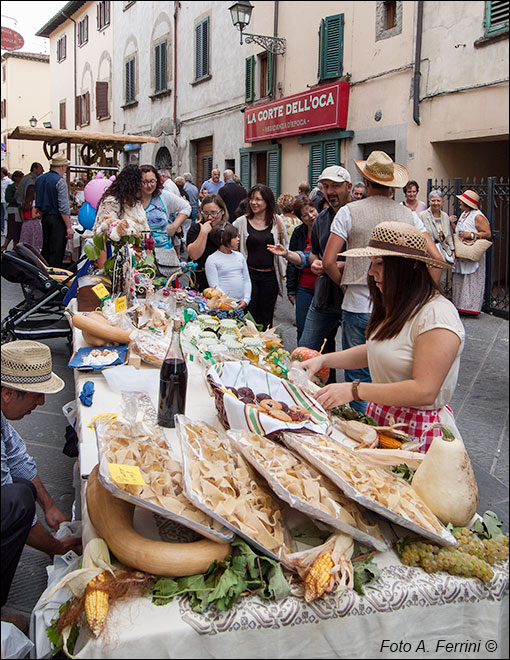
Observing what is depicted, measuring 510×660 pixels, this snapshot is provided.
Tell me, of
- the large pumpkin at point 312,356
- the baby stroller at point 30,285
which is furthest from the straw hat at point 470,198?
the large pumpkin at point 312,356

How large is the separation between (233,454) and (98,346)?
5.39 ft

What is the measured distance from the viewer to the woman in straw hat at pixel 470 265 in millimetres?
7250

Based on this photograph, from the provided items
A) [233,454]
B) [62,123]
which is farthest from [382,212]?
[233,454]

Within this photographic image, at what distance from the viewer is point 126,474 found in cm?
129

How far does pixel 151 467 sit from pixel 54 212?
6315 mm

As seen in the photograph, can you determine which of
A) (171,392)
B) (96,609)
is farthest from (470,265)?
(96,609)

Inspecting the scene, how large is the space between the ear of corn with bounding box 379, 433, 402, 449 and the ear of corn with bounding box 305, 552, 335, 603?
0.70 metres

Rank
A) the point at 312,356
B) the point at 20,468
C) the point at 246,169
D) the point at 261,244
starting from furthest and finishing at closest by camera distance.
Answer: the point at 246,169 → the point at 261,244 → the point at 312,356 → the point at 20,468

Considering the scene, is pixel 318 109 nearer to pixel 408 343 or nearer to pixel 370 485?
pixel 408 343

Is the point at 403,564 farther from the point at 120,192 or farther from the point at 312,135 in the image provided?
the point at 312,135

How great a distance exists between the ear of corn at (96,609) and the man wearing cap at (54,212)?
6.04 m

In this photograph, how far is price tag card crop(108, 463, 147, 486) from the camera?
1250mm

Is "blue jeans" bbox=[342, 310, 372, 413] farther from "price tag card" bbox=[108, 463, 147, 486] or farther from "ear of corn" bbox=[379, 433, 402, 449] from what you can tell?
"price tag card" bbox=[108, 463, 147, 486]

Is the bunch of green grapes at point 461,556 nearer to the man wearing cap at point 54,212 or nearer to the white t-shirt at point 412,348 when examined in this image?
the white t-shirt at point 412,348
